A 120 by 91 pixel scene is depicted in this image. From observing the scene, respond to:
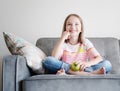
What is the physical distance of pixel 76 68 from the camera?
5.78ft

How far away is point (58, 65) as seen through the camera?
181 cm

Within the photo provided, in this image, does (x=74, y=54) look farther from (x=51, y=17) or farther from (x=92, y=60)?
(x=51, y=17)

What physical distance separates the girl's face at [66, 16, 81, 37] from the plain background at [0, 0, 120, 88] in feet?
1.26

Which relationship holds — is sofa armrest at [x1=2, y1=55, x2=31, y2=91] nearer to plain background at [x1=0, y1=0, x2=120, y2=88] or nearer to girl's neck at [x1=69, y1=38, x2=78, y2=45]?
girl's neck at [x1=69, y1=38, x2=78, y2=45]

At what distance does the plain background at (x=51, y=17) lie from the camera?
2.41 metres

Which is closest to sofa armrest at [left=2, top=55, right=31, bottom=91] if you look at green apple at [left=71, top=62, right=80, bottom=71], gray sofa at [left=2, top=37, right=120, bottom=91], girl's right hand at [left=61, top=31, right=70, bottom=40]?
gray sofa at [left=2, top=37, right=120, bottom=91]

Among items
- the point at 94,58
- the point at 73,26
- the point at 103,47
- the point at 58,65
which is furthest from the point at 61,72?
the point at 103,47

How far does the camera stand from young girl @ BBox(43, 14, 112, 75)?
1.79 metres

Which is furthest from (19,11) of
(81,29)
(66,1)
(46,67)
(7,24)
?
(46,67)

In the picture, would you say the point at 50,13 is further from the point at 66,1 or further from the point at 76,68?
the point at 76,68

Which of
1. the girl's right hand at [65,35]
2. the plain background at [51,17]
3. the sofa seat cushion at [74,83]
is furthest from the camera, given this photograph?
the plain background at [51,17]

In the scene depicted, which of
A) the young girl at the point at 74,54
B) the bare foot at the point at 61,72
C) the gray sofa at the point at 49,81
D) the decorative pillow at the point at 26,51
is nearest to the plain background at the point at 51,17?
the young girl at the point at 74,54

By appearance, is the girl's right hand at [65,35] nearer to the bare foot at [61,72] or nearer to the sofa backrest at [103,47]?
the sofa backrest at [103,47]

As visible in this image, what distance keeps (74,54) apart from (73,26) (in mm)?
227
